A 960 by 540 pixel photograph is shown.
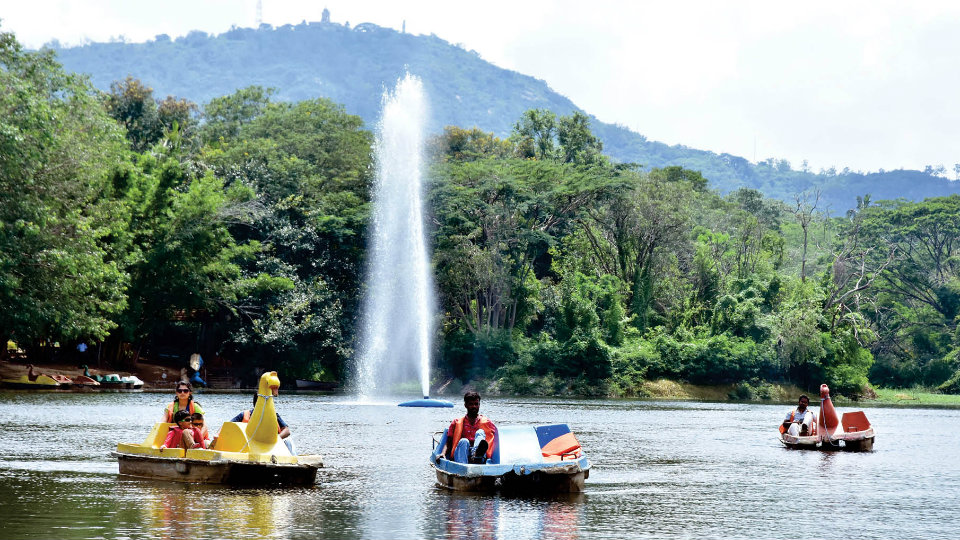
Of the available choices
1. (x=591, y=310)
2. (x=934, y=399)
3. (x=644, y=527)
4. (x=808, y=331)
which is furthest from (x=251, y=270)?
(x=644, y=527)

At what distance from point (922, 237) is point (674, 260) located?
36.0m

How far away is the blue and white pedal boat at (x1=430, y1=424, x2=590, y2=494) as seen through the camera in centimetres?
2045

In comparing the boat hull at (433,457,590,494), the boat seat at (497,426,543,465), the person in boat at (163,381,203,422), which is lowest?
the boat hull at (433,457,590,494)

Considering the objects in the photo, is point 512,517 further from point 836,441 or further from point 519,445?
point 836,441

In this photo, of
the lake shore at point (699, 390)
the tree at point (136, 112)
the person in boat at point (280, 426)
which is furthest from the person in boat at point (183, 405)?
the tree at point (136, 112)

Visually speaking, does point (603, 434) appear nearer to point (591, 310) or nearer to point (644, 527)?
point (644, 527)

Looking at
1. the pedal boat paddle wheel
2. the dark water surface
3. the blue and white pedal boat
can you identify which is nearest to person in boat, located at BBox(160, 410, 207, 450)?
the dark water surface

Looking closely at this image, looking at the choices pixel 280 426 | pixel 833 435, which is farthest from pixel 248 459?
pixel 833 435

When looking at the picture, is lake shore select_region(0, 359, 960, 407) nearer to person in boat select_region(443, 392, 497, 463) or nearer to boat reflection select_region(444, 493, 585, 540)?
person in boat select_region(443, 392, 497, 463)

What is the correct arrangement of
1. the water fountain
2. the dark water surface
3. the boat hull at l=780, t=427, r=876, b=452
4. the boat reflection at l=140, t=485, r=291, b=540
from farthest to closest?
1. the water fountain
2. the boat hull at l=780, t=427, r=876, b=452
3. the dark water surface
4. the boat reflection at l=140, t=485, r=291, b=540

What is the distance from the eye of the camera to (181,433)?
22156 mm

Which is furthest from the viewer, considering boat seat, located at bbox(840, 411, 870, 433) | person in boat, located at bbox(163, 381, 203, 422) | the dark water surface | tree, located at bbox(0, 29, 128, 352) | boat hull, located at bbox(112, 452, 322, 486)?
tree, located at bbox(0, 29, 128, 352)

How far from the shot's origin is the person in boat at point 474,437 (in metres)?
21.0

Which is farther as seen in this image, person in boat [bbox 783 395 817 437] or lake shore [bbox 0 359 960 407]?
lake shore [bbox 0 359 960 407]
